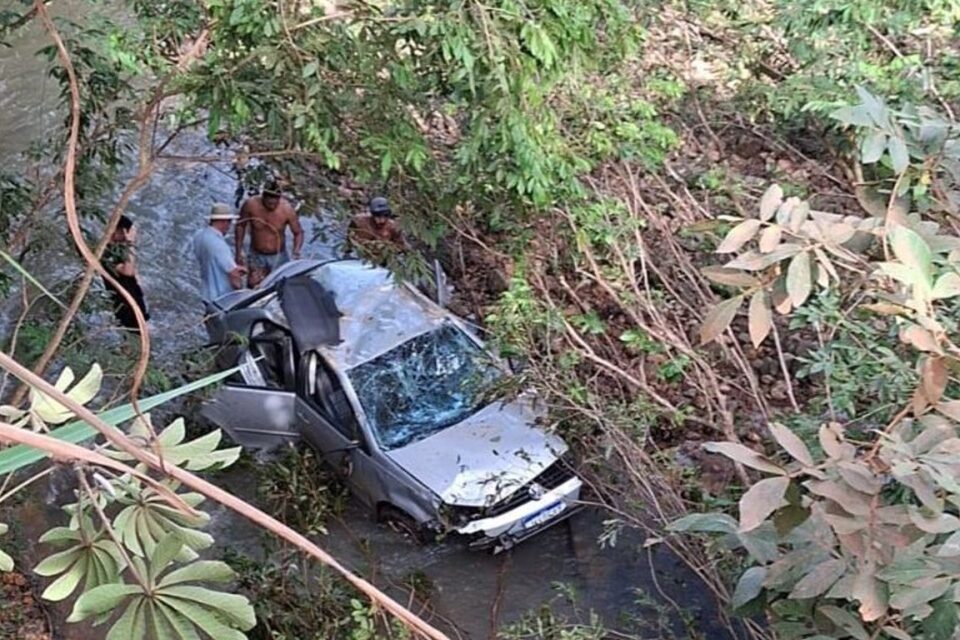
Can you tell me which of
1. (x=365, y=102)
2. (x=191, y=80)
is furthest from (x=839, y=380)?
(x=191, y=80)

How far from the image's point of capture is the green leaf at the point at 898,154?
2.67 metres

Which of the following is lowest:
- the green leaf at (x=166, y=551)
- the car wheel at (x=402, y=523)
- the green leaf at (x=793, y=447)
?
the car wheel at (x=402, y=523)

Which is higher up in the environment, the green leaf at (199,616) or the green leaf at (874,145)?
the green leaf at (199,616)

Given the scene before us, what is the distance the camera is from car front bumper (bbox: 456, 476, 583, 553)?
6.38 metres

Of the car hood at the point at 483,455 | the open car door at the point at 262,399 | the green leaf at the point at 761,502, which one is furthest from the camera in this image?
the open car door at the point at 262,399

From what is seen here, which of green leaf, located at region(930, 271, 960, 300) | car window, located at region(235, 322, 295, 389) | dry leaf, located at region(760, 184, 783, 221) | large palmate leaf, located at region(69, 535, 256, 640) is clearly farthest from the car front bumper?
large palmate leaf, located at region(69, 535, 256, 640)

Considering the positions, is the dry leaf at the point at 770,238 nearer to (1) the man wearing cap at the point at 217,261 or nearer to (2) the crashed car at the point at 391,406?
(2) the crashed car at the point at 391,406

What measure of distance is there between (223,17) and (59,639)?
12.5 ft

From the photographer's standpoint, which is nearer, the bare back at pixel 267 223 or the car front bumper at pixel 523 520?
the car front bumper at pixel 523 520

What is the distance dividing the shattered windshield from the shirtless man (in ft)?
6.09

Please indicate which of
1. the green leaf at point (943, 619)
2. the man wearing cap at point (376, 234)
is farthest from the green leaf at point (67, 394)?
the man wearing cap at point (376, 234)

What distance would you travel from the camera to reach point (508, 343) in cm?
559

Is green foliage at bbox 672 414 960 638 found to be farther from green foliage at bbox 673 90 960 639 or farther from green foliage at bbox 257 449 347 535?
green foliage at bbox 257 449 347 535

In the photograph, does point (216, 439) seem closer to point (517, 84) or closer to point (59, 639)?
point (517, 84)
